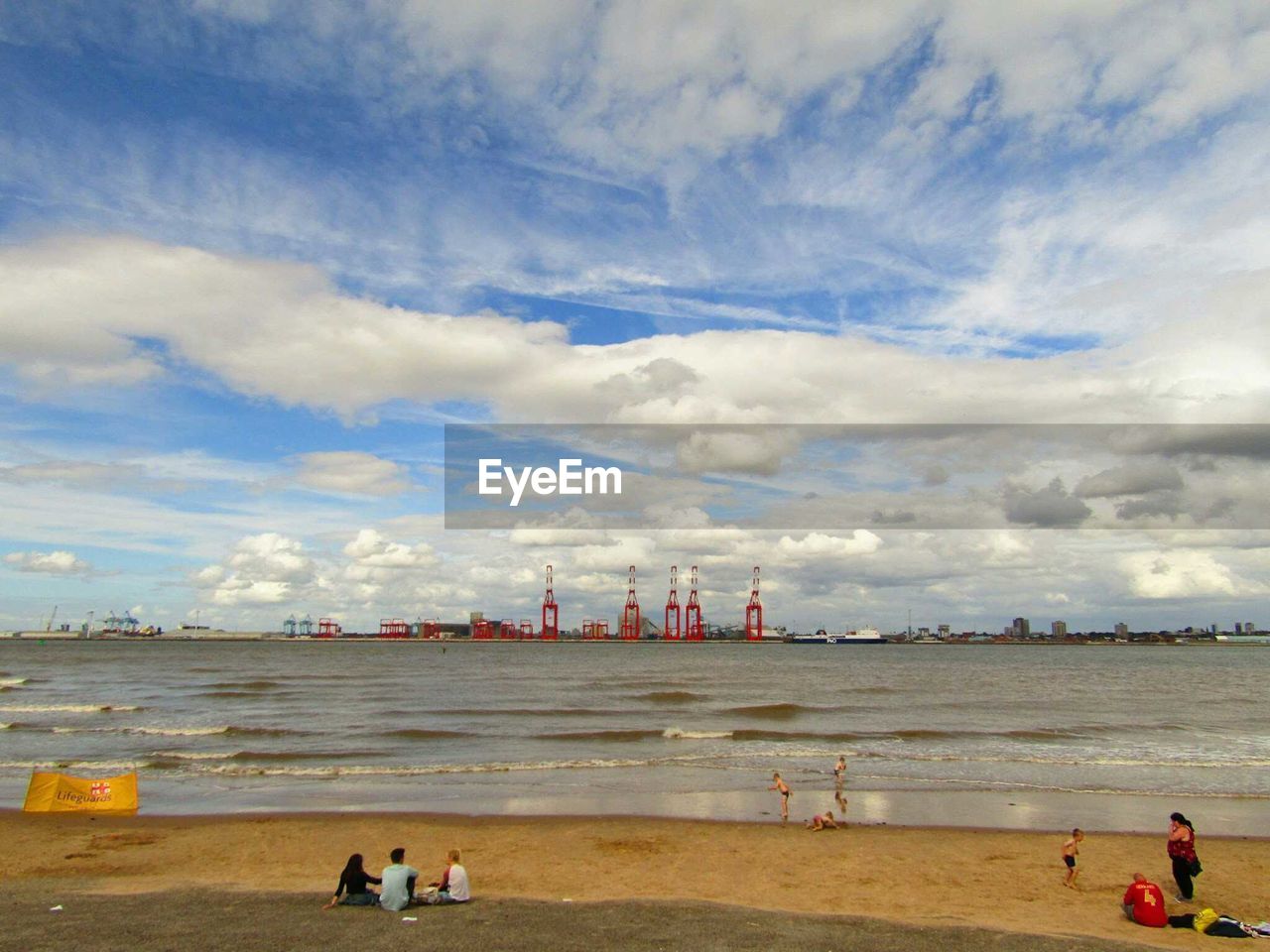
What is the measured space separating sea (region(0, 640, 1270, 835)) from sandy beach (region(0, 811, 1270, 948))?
1877mm

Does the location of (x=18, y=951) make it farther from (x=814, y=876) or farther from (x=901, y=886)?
(x=901, y=886)

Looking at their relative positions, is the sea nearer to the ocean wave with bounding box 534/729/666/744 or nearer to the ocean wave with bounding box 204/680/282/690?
the ocean wave with bounding box 534/729/666/744

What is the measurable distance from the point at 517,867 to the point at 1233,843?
15854 mm

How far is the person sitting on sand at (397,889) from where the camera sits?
13.0 m

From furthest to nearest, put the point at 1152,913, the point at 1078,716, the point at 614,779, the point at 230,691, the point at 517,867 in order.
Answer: the point at 230,691 → the point at 1078,716 → the point at 614,779 → the point at 517,867 → the point at 1152,913

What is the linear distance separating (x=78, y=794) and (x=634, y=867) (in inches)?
590

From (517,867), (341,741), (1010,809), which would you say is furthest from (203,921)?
(341,741)

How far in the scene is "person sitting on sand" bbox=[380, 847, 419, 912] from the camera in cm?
1305

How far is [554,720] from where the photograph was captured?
134 feet

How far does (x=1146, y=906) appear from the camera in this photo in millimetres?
13180

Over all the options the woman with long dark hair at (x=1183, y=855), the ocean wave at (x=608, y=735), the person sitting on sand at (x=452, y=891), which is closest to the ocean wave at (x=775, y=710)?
the ocean wave at (x=608, y=735)

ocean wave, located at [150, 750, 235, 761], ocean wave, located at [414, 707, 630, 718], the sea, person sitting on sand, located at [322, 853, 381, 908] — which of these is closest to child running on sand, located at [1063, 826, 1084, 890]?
the sea

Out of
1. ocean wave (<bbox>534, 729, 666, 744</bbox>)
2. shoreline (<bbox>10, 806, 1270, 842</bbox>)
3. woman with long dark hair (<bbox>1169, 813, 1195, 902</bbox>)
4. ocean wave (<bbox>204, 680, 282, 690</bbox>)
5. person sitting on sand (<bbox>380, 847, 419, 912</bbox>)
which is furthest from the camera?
ocean wave (<bbox>204, 680, 282, 690</bbox>)

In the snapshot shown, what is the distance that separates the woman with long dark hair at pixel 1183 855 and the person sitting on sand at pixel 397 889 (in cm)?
1297
